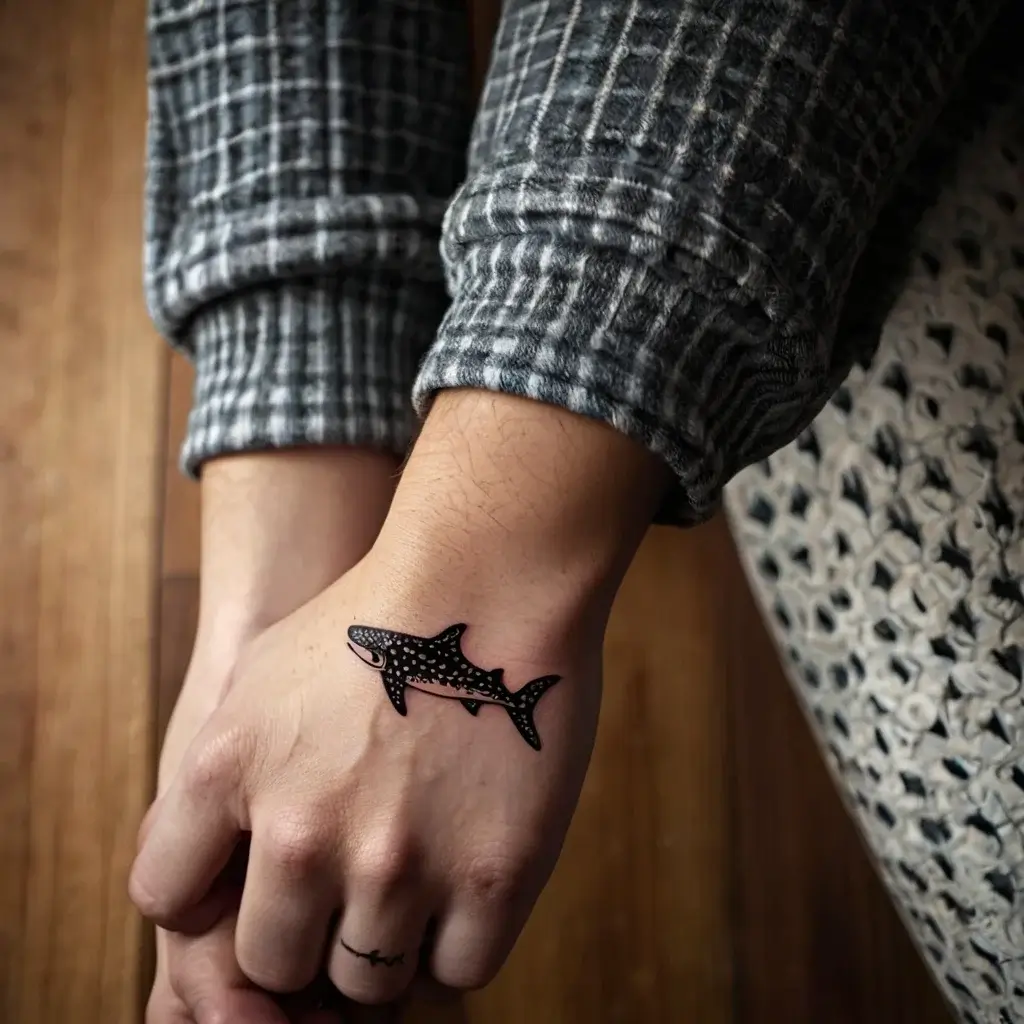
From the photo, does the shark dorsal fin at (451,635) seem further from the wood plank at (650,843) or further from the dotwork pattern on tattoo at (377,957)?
the wood plank at (650,843)

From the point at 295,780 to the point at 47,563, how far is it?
19.6 inches

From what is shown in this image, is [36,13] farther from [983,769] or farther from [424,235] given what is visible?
[983,769]

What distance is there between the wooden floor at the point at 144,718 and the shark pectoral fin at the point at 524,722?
16.5 inches

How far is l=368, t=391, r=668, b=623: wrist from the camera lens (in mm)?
396

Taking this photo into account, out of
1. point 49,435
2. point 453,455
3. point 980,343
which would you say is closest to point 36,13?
point 49,435

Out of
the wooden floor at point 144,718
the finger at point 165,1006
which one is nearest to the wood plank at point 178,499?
the wooden floor at point 144,718

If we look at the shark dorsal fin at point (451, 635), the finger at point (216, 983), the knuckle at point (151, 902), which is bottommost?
the finger at point (216, 983)

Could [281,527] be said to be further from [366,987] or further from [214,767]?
[366,987]

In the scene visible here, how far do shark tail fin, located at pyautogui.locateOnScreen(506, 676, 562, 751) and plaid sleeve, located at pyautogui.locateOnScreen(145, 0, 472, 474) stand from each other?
8.7 inches

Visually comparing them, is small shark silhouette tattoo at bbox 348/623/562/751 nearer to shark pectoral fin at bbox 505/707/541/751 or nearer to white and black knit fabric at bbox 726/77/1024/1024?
shark pectoral fin at bbox 505/707/541/751

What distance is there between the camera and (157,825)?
50 cm

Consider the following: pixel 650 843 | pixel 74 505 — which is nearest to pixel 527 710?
pixel 650 843

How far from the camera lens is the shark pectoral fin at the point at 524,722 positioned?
43 cm

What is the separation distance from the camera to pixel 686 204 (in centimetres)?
37
